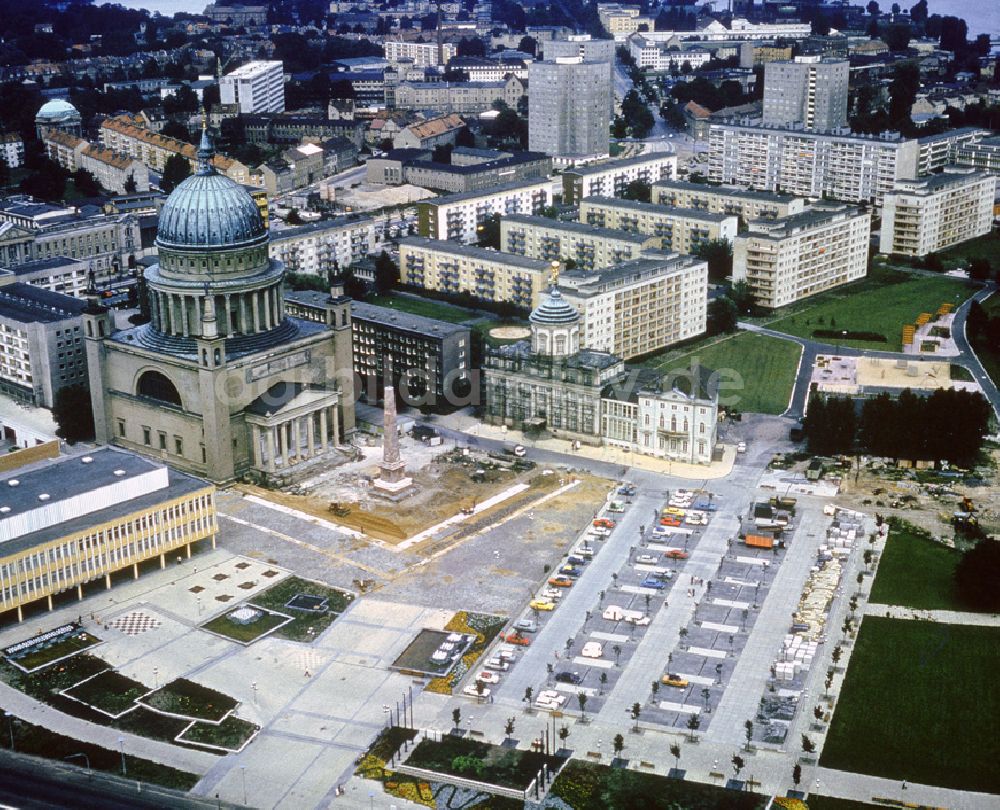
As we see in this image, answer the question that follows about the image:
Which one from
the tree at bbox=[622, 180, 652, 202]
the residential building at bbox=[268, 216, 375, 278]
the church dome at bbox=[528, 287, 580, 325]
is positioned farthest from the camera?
the tree at bbox=[622, 180, 652, 202]

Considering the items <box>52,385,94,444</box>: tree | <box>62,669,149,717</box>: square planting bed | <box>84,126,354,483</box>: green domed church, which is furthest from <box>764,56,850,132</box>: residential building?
<box>62,669,149,717</box>: square planting bed

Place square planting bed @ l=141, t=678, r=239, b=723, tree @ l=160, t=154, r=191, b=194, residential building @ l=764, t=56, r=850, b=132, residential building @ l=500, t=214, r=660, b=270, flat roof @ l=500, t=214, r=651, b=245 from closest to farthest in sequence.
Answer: square planting bed @ l=141, t=678, r=239, b=723 < residential building @ l=500, t=214, r=660, b=270 < flat roof @ l=500, t=214, r=651, b=245 < tree @ l=160, t=154, r=191, b=194 < residential building @ l=764, t=56, r=850, b=132

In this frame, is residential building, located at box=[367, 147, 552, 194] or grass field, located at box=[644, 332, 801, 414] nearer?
grass field, located at box=[644, 332, 801, 414]

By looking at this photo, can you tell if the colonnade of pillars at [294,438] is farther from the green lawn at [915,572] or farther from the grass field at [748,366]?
the green lawn at [915,572]

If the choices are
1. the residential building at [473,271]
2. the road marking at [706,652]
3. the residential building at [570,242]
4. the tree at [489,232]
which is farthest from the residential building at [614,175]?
the road marking at [706,652]

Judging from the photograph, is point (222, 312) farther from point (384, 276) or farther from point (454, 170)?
point (454, 170)

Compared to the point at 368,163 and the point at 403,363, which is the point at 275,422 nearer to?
the point at 403,363

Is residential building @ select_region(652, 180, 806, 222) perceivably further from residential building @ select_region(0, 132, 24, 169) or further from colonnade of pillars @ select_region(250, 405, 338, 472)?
residential building @ select_region(0, 132, 24, 169)
